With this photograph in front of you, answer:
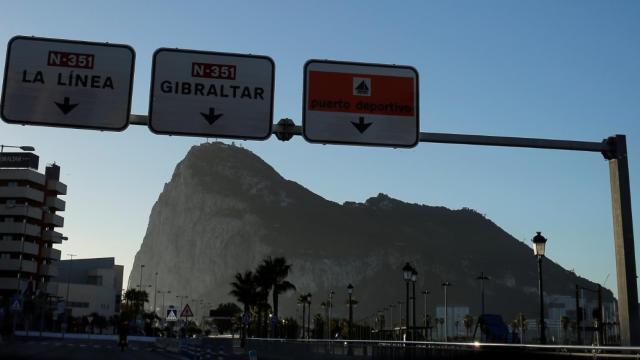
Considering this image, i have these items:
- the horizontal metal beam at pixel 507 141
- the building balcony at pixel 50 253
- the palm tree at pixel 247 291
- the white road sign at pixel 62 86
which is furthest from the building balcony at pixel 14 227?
the horizontal metal beam at pixel 507 141

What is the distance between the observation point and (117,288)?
178 meters

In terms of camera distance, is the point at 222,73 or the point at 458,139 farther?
the point at 458,139

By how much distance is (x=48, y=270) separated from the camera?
11581 centimetres

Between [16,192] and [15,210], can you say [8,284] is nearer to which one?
[15,210]

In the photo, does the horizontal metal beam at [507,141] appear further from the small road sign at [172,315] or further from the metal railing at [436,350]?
the small road sign at [172,315]

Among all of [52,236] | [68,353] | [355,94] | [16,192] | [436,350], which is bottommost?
[68,353]

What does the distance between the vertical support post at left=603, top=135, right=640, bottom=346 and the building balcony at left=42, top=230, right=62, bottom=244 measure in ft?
372

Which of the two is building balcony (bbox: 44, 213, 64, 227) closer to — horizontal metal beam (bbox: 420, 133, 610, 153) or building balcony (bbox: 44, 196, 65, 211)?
building balcony (bbox: 44, 196, 65, 211)

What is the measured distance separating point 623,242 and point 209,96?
21.8ft

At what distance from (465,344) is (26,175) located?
104806 mm

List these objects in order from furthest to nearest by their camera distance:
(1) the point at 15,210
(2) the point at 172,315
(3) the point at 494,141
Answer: (1) the point at 15,210 → (2) the point at 172,315 → (3) the point at 494,141

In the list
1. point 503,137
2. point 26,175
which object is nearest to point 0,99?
point 503,137

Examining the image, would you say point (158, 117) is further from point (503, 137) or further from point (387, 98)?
point (503, 137)

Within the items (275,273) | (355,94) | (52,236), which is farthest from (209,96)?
(52,236)
